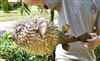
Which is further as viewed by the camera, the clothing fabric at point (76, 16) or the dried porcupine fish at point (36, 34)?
the clothing fabric at point (76, 16)

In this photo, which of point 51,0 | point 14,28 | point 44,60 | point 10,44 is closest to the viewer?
point 14,28

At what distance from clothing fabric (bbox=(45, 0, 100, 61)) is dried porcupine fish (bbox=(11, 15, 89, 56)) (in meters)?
0.37

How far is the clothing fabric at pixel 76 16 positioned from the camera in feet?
5.64

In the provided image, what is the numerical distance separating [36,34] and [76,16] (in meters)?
0.51

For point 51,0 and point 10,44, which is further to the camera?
point 10,44

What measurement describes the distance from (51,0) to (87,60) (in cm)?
46

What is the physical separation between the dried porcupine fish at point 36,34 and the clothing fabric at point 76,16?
1.22ft

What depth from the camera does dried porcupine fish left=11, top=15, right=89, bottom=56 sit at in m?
1.28

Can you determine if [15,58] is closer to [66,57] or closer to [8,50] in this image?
[8,50]

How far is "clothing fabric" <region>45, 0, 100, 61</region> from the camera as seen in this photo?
172 cm

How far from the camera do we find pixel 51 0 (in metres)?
1.67

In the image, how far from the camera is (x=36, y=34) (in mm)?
1273

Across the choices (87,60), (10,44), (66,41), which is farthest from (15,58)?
(66,41)

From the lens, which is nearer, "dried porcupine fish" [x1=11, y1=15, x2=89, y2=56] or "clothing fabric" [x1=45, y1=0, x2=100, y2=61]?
"dried porcupine fish" [x1=11, y1=15, x2=89, y2=56]
